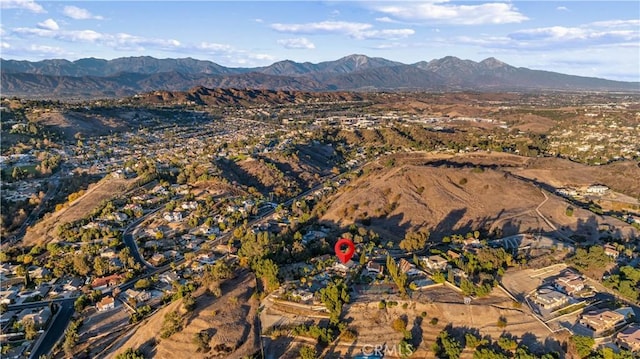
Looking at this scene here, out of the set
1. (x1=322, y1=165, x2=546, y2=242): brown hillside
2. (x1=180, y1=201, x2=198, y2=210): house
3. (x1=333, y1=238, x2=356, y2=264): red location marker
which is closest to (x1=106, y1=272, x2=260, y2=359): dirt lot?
(x1=333, y1=238, x2=356, y2=264): red location marker

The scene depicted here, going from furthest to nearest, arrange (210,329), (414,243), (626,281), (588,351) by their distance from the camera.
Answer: (414,243) < (626,281) < (210,329) < (588,351)

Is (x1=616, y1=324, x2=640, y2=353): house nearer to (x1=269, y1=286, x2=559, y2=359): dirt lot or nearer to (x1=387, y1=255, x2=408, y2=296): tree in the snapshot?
(x1=269, y1=286, x2=559, y2=359): dirt lot

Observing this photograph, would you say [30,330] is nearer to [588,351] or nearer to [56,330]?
[56,330]

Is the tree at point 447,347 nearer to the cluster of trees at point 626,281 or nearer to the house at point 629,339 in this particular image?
the house at point 629,339

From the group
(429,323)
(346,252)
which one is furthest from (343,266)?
(429,323)

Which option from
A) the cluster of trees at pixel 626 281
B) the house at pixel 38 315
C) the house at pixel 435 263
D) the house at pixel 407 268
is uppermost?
the house at pixel 435 263

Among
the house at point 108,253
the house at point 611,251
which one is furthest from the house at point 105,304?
the house at point 611,251
